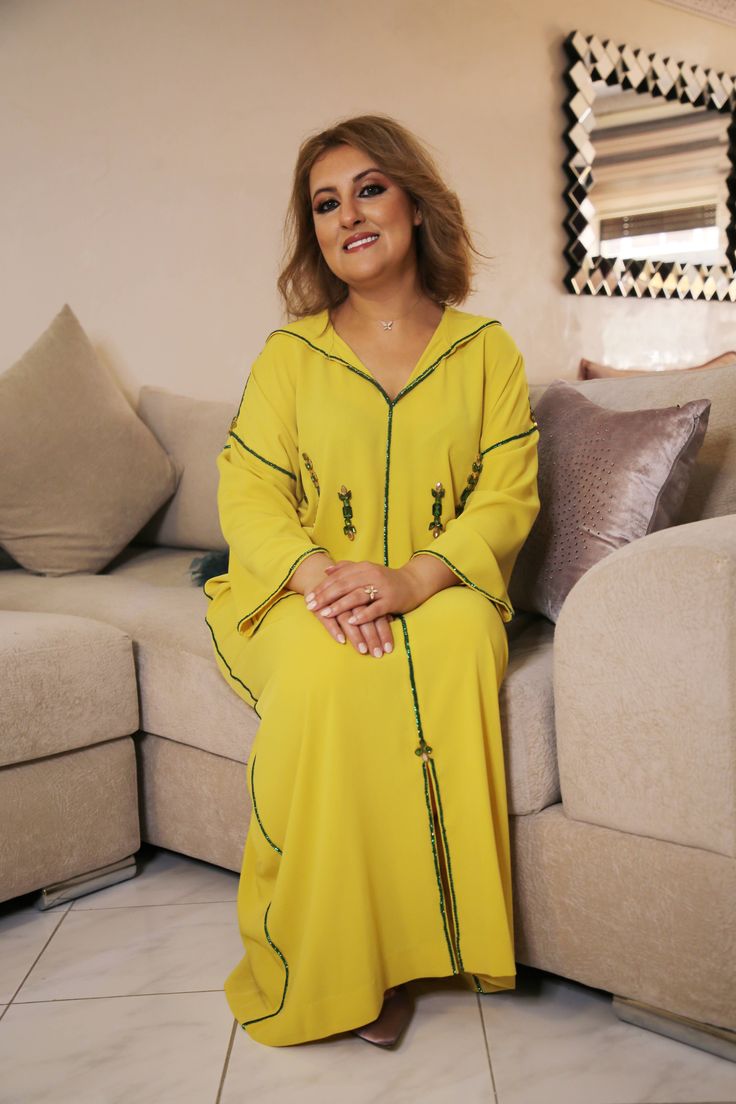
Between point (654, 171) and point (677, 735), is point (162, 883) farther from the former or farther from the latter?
point (654, 171)

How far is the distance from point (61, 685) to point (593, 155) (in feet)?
10.6

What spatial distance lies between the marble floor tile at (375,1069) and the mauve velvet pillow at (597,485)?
0.74 meters

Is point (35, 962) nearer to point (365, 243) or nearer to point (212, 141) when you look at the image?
point (365, 243)

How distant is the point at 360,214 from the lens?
1.86 m

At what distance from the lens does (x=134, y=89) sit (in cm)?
297

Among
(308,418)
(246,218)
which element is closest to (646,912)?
(308,418)

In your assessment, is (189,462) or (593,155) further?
(593,155)

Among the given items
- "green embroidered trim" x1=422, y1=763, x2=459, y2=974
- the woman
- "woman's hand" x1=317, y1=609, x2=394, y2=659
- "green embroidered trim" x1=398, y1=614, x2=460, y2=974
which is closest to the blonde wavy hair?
the woman

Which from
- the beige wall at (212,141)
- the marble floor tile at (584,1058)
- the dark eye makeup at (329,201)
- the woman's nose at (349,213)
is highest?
the beige wall at (212,141)

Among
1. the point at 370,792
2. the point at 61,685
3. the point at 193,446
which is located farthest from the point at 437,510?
the point at 193,446

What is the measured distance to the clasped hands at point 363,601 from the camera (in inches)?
59.1

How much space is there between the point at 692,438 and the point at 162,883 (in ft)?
4.24

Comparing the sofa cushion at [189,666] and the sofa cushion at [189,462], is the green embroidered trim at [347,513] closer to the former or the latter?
the sofa cushion at [189,666]

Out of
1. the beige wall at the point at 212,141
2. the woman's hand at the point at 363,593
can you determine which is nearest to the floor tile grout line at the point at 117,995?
the woman's hand at the point at 363,593
